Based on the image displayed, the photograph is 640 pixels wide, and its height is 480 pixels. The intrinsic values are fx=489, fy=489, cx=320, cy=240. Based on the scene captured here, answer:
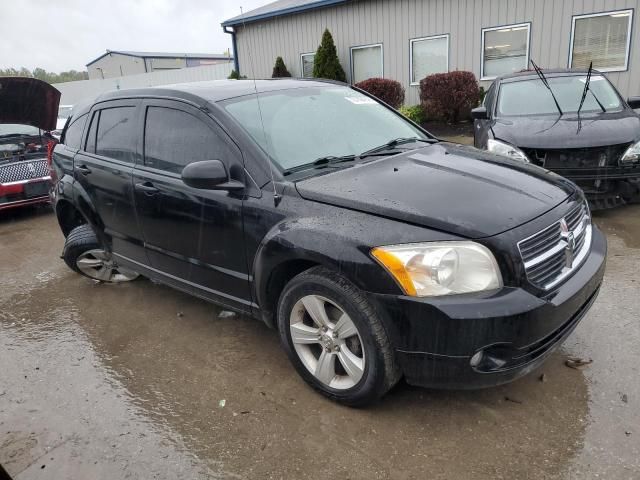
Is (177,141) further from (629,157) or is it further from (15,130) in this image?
(15,130)

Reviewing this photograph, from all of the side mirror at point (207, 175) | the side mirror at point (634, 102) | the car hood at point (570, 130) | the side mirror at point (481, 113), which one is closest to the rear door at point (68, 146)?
the side mirror at point (207, 175)

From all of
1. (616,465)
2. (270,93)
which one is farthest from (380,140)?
(616,465)

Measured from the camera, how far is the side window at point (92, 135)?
407 cm

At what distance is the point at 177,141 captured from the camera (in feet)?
10.7

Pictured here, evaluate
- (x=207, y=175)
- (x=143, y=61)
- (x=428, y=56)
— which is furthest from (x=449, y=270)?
(x=143, y=61)

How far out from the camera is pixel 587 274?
2.55m

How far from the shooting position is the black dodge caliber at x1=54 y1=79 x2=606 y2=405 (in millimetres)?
2205

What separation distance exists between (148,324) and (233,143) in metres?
1.75

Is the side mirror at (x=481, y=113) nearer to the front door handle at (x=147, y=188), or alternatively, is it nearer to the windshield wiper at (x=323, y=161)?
the windshield wiper at (x=323, y=161)

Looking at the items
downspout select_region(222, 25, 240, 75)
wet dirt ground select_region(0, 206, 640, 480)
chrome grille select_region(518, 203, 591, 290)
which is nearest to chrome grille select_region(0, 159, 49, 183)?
wet dirt ground select_region(0, 206, 640, 480)

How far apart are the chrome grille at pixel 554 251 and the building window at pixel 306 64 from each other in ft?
45.2

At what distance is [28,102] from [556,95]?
7136mm

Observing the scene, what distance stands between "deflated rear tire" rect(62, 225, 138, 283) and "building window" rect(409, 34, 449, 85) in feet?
35.5

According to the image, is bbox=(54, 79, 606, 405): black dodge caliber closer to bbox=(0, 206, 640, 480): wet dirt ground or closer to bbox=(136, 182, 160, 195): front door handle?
bbox=(136, 182, 160, 195): front door handle
